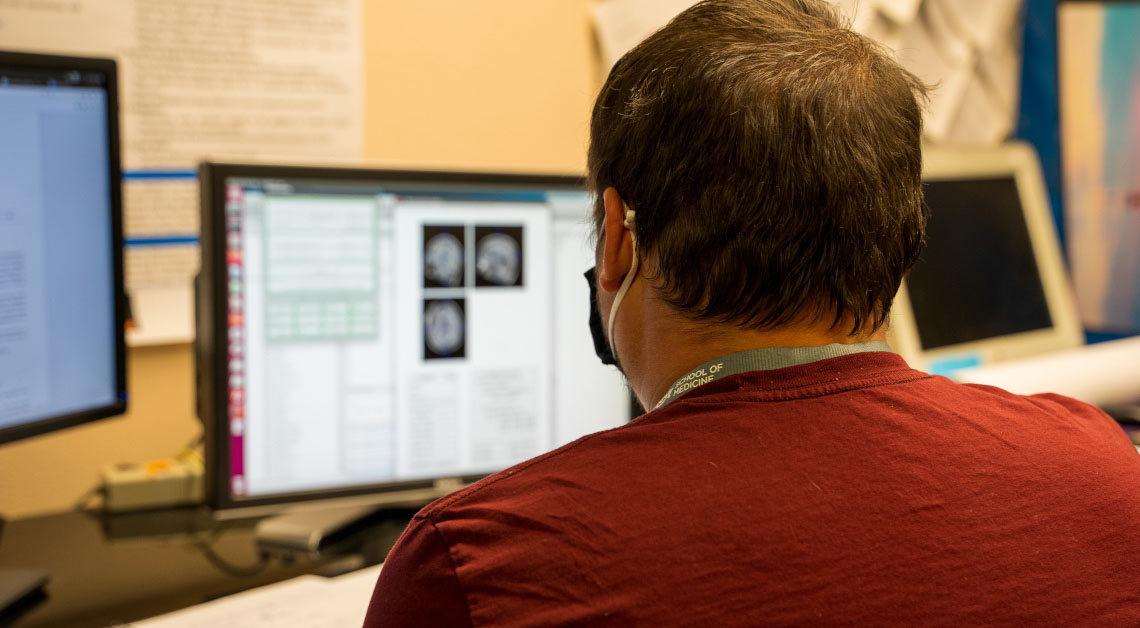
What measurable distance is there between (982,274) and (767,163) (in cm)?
98

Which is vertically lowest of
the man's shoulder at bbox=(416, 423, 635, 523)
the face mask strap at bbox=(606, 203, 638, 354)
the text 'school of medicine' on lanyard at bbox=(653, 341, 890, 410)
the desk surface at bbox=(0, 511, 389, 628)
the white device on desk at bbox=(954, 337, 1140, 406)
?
the desk surface at bbox=(0, 511, 389, 628)

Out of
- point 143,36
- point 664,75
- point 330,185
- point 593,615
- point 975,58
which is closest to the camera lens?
point 593,615

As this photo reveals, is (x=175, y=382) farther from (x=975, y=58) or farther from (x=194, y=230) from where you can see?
(x=975, y=58)

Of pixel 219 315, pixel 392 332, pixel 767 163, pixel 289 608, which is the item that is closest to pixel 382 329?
pixel 392 332

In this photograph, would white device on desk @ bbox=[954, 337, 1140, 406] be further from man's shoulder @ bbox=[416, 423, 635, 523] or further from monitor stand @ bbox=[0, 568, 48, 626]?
monitor stand @ bbox=[0, 568, 48, 626]

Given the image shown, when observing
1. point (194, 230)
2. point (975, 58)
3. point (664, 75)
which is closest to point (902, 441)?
point (664, 75)

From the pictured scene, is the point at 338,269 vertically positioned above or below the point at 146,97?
below

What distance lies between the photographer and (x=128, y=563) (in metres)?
0.93

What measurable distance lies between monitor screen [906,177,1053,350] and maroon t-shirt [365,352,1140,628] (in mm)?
788

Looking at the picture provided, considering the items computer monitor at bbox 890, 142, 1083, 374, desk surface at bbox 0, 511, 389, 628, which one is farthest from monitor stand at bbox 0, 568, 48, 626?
computer monitor at bbox 890, 142, 1083, 374

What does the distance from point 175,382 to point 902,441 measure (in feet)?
3.18

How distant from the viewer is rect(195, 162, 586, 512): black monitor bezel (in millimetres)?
917

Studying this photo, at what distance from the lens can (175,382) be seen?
1202 mm

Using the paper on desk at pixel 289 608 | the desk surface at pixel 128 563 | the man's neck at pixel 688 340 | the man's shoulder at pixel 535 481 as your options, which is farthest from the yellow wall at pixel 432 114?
the man's shoulder at pixel 535 481
